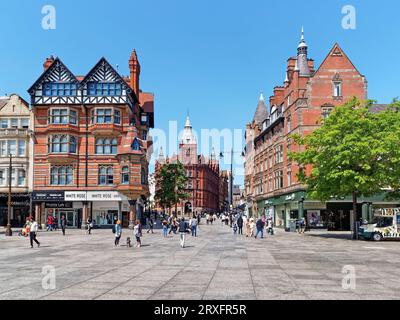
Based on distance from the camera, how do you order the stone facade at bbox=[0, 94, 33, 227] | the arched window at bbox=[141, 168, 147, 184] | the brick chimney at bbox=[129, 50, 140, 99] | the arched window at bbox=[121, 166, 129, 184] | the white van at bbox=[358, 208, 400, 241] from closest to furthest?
the white van at bbox=[358, 208, 400, 241] < the arched window at bbox=[121, 166, 129, 184] < the stone facade at bbox=[0, 94, 33, 227] < the arched window at bbox=[141, 168, 147, 184] < the brick chimney at bbox=[129, 50, 140, 99]

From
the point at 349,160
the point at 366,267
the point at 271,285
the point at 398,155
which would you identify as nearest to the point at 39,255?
the point at 271,285

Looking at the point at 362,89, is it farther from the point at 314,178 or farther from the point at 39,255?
the point at 39,255

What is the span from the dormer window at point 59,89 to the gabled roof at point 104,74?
1.34 meters

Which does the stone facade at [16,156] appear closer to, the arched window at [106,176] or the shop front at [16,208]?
the shop front at [16,208]

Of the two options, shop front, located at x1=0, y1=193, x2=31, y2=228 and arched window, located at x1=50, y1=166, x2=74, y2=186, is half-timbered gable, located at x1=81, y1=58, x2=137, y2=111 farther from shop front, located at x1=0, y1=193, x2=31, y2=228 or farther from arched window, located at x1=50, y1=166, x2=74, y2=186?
shop front, located at x1=0, y1=193, x2=31, y2=228

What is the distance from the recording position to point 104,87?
52.3 metres

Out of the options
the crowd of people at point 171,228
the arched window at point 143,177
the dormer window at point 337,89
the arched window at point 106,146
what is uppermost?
the dormer window at point 337,89

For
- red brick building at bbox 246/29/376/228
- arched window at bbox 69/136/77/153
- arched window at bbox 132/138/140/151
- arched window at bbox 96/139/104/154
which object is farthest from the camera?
arched window at bbox 96/139/104/154

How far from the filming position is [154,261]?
18.9 metres

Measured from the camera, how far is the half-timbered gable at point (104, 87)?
51.8m

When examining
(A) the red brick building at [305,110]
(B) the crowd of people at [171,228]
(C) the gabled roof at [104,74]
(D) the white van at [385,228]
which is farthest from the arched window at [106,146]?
(D) the white van at [385,228]

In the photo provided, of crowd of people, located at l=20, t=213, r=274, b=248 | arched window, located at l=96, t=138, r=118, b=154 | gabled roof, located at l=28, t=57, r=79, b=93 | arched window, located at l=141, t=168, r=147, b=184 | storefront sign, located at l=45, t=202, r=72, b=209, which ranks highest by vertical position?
gabled roof, located at l=28, t=57, r=79, b=93

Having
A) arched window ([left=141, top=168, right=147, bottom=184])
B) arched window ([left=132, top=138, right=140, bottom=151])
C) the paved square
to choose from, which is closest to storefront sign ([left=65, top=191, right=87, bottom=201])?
arched window ([left=141, top=168, right=147, bottom=184])

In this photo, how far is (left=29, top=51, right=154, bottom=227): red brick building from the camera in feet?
170
